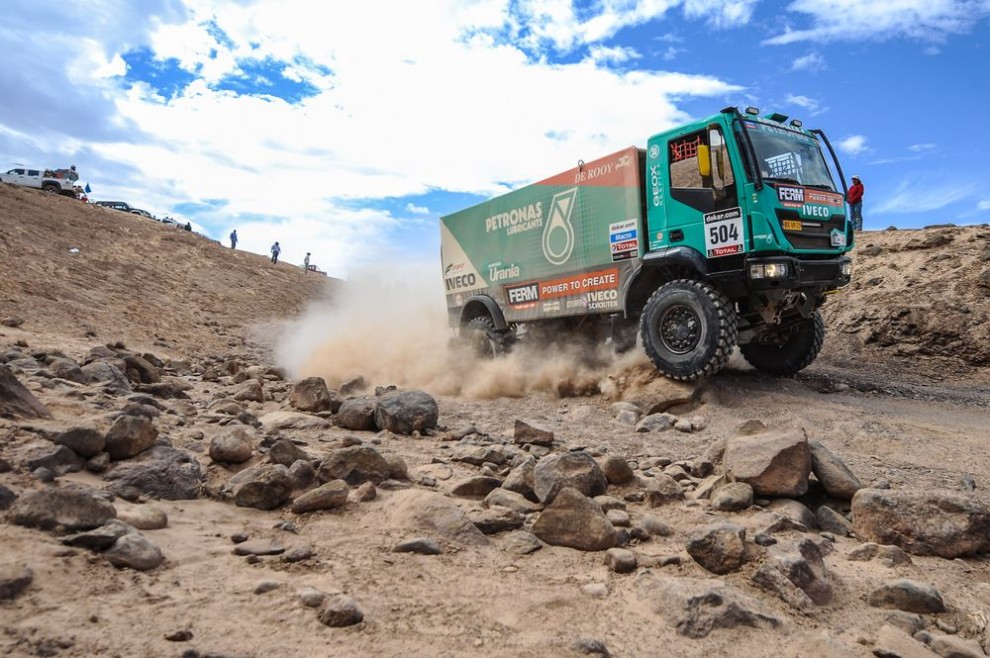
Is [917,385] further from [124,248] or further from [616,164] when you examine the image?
[124,248]

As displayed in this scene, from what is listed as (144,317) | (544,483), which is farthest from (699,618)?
(144,317)

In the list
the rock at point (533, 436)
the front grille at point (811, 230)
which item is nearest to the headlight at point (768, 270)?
the front grille at point (811, 230)

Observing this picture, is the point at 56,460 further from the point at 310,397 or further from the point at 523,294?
the point at 523,294

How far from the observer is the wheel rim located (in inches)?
331

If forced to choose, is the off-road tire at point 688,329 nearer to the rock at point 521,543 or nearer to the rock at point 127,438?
the rock at point 521,543

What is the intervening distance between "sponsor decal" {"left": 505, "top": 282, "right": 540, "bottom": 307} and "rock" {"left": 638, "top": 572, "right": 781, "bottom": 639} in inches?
321

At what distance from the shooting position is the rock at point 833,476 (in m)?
4.54

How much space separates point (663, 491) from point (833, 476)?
1.17m

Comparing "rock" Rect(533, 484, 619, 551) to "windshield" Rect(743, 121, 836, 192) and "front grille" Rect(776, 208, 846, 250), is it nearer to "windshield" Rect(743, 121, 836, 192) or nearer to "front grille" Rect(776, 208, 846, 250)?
"front grille" Rect(776, 208, 846, 250)

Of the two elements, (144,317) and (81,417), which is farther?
(144,317)

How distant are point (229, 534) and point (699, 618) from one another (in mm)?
2430

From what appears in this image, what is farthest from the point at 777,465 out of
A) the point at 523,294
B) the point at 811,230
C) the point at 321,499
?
the point at 523,294

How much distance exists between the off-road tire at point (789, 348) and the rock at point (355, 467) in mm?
7032

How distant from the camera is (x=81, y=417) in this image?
5070 mm
